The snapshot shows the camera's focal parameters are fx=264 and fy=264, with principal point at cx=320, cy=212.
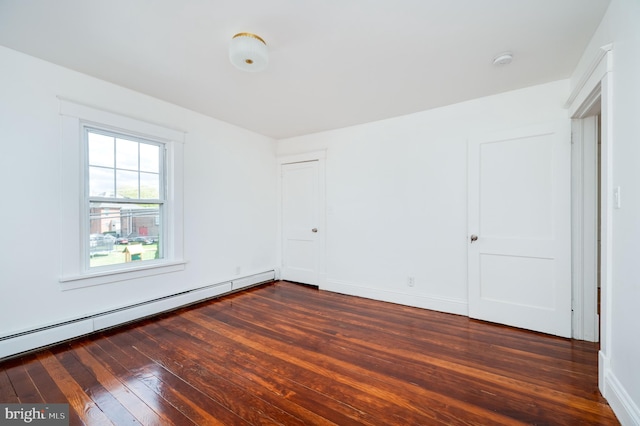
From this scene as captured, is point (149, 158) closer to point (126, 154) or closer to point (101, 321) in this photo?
point (126, 154)

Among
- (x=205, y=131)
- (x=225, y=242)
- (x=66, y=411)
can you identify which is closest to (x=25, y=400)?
(x=66, y=411)

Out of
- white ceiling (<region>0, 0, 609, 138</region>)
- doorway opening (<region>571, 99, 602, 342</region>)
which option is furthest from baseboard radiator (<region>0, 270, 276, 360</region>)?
doorway opening (<region>571, 99, 602, 342</region>)

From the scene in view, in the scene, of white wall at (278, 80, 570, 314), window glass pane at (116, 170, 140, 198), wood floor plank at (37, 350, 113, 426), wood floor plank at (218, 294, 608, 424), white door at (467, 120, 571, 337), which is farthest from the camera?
white wall at (278, 80, 570, 314)

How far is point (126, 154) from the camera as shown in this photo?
10.0 ft

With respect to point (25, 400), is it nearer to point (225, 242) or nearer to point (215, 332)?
point (215, 332)

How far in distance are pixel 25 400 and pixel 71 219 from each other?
1.52 meters

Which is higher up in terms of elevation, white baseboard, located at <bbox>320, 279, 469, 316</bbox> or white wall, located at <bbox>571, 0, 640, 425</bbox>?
white wall, located at <bbox>571, 0, 640, 425</bbox>

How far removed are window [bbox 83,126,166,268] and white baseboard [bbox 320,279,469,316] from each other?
8.29 ft

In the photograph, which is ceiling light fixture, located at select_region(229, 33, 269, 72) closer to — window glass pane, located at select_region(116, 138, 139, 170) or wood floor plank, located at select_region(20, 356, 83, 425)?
window glass pane, located at select_region(116, 138, 139, 170)

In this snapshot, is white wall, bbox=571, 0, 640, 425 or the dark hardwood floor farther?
the dark hardwood floor

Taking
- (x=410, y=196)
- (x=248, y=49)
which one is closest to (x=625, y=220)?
(x=410, y=196)

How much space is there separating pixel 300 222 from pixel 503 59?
Answer: 11.3 ft

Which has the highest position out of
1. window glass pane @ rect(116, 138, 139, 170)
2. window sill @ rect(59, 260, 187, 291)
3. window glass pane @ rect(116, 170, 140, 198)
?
window glass pane @ rect(116, 138, 139, 170)

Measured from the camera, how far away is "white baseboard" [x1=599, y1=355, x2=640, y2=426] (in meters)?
1.41
